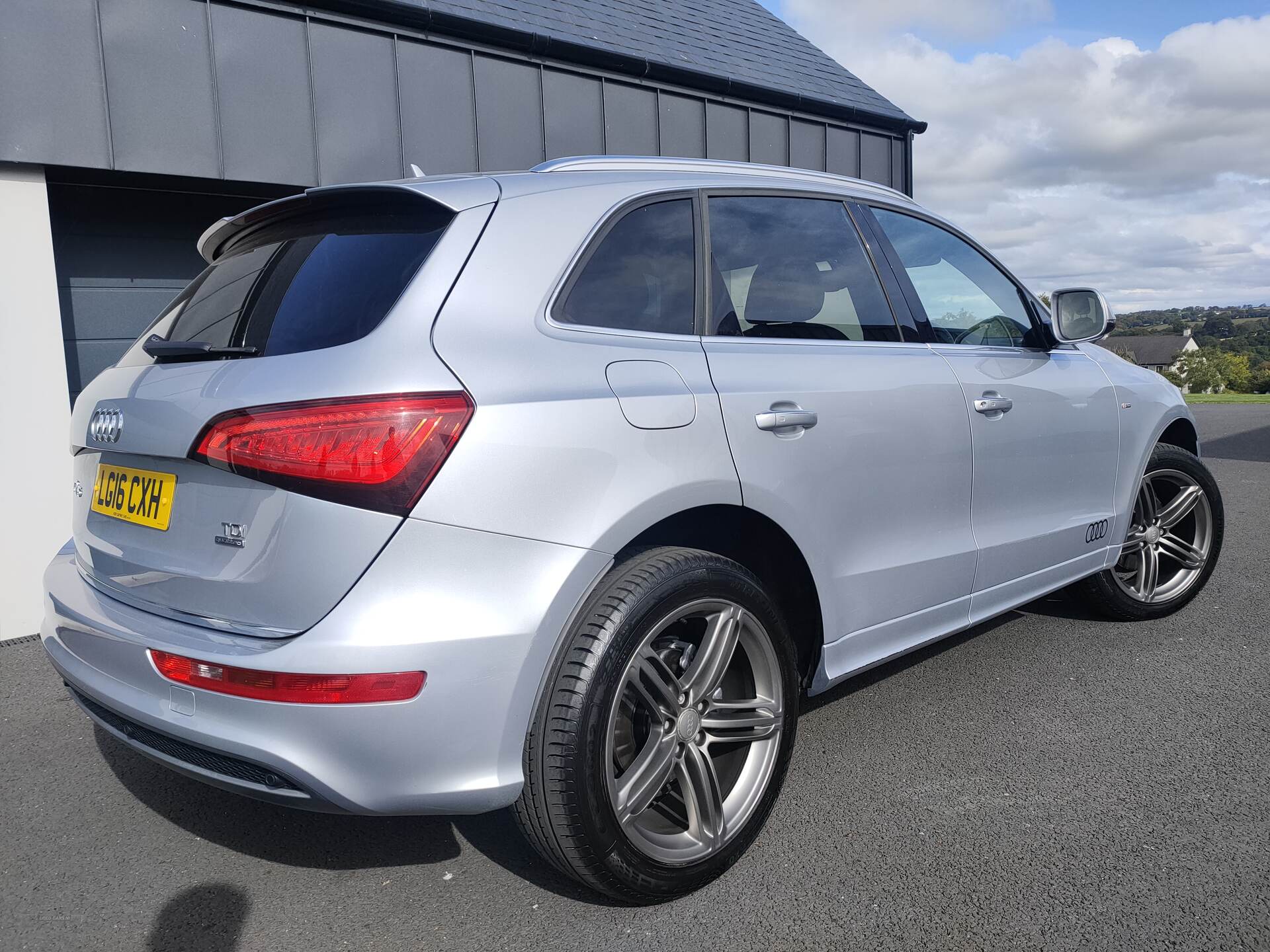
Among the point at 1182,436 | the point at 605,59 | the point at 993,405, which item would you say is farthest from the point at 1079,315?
the point at 605,59

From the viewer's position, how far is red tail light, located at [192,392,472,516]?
5.99ft

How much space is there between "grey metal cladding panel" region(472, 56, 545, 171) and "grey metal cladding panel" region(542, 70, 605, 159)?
3.3 inches

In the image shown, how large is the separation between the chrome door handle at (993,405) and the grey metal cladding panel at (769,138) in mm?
5525

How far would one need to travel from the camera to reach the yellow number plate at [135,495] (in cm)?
212

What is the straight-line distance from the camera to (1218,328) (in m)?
76.9

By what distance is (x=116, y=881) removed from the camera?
251cm

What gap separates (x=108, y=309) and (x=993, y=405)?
5164mm

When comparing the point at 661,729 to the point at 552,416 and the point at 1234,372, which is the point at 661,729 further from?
the point at 1234,372

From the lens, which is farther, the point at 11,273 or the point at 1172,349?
the point at 1172,349

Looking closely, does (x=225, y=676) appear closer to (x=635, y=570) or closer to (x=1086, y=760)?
(x=635, y=570)

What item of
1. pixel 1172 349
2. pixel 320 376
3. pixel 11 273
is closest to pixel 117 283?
pixel 11 273

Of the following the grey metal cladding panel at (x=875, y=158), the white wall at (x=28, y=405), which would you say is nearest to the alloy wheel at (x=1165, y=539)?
the white wall at (x=28, y=405)

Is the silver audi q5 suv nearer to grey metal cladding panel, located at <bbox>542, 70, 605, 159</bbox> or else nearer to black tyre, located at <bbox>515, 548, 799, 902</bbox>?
black tyre, located at <bbox>515, 548, 799, 902</bbox>

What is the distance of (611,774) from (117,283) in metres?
5.15
